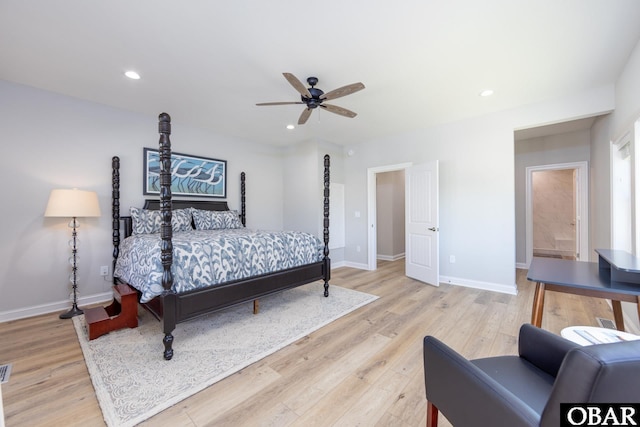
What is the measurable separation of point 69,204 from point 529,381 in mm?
4160

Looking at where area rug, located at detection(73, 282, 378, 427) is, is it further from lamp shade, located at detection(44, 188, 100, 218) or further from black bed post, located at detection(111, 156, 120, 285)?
lamp shade, located at detection(44, 188, 100, 218)

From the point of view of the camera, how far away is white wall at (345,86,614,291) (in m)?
3.48

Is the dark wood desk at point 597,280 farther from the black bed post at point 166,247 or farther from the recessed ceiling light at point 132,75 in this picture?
the recessed ceiling light at point 132,75

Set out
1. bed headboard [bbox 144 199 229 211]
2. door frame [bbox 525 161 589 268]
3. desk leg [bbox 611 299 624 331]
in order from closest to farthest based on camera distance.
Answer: desk leg [bbox 611 299 624 331], bed headboard [bbox 144 199 229 211], door frame [bbox 525 161 589 268]

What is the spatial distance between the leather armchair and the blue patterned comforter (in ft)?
6.43

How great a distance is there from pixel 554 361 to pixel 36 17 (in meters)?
3.88

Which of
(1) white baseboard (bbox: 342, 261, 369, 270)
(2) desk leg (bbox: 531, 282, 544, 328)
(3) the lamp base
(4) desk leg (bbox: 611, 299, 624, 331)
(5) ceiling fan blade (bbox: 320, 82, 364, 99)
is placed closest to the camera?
(2) desk leg (bbox: 531, 282, 544, 328)

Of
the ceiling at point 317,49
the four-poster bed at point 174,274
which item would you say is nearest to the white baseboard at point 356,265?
the four-poster bed at point 174,274

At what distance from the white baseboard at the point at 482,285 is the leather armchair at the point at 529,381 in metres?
2.92

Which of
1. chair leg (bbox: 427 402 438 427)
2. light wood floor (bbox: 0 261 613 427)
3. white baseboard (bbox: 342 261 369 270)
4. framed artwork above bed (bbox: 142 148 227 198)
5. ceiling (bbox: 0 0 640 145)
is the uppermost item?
ceiling (bbox: 0 0 640 145)

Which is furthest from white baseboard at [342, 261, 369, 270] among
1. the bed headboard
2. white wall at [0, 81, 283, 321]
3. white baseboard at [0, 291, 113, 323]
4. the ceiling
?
white baseboard at [0, 291, 113, 323]

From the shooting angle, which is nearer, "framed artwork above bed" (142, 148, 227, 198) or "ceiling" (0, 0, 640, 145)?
"ceiling" (0, 0, 640, 145)

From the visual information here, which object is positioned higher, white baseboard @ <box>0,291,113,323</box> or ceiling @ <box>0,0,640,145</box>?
ceiling @ <box>0,0,640,145</box>

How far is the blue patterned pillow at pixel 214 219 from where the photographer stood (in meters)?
4.03
